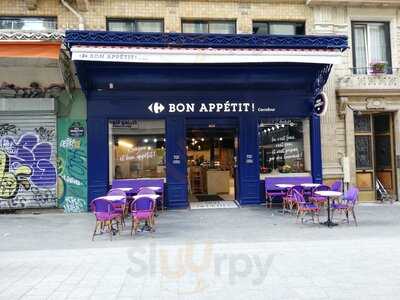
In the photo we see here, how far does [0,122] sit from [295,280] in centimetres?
1072

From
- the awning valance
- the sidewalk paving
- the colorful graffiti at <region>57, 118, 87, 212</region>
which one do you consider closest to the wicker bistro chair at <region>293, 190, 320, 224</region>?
the sidewalk paving

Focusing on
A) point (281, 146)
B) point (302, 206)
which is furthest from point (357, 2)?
point (302, 206)

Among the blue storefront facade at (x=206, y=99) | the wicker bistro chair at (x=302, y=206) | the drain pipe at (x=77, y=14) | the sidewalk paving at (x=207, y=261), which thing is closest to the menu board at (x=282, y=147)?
the blue storefront facade at (x=206, y=99)

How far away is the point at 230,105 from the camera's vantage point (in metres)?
14.2

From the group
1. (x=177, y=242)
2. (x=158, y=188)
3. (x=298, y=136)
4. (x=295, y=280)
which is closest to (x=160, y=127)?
(x=158, y=188)

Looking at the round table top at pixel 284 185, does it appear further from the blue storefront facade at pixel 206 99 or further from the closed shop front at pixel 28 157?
the closed shop front at pixel 28 157

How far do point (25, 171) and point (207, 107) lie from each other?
235 inches

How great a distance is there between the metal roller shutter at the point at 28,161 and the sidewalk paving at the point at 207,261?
2.12 meters

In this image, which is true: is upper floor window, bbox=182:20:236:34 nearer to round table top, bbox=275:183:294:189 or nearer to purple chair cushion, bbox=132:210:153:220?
round table top, bbox=275:183:294:189

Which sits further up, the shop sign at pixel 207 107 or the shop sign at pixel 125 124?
the shop sign at pixel 207 107

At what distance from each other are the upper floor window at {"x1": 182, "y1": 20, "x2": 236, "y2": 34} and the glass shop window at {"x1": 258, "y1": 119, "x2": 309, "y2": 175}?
3296 millimetres

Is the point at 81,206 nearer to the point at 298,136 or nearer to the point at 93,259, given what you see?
the point at 93,259

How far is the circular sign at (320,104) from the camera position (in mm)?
13352

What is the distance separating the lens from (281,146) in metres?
14.7
